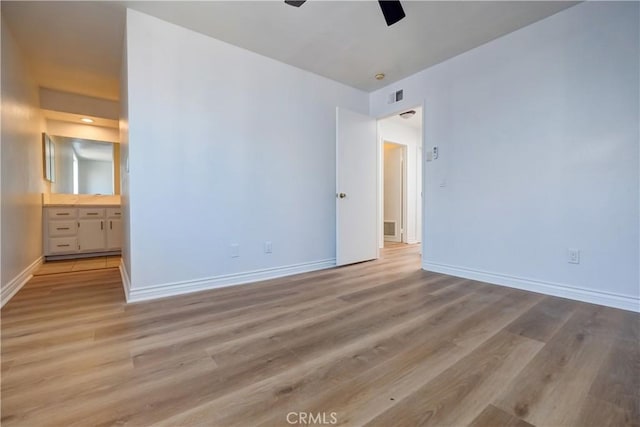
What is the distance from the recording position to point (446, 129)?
307 cm

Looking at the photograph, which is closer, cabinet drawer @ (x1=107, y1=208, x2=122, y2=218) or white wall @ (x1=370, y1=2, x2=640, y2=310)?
white wall @ (x1=370, y1=2, x2=640, y2=310)

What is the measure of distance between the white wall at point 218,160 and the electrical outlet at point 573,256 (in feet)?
7.52

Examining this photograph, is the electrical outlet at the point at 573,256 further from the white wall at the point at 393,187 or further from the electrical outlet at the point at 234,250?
the white wall at the point at 393,187


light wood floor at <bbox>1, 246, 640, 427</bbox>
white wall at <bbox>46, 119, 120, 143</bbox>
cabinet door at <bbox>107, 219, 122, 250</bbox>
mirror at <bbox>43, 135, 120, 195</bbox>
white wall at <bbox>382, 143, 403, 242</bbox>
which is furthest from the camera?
white wall at <bbox>382, 143, 403, 242</bbox>

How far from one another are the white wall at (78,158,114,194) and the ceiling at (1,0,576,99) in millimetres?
1587

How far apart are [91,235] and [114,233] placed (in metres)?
0.28

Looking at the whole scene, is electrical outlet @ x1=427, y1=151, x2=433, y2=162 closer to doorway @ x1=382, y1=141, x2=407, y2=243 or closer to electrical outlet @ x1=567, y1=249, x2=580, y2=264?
electrical outlet @ x1=567, y1=249, x2=580, y2=264

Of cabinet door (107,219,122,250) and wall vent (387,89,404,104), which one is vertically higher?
wall vent (387,89,404,104)

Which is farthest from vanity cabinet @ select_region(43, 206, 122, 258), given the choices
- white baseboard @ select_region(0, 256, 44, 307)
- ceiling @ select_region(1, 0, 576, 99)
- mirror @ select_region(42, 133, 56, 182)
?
ceiling @ select_region(1, 0, 576, 99)

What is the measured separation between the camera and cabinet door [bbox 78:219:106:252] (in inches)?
163

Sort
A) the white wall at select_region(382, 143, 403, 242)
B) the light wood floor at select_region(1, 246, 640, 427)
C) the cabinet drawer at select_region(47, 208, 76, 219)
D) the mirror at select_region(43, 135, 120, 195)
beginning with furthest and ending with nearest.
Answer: the white wall at select_region(382, 143, 403, 242)
the mirror at select_region(43, 135, 120, 195)
the cabinet drawer at select_region(47, 208, 76, 219)
the light wood floor at select_region(1, 246, 640, 427)

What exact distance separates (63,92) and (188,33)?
2.66 m

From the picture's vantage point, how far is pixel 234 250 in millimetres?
2730

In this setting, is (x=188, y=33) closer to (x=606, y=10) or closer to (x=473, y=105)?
(x=473, y=105)
